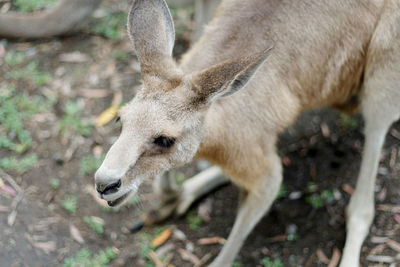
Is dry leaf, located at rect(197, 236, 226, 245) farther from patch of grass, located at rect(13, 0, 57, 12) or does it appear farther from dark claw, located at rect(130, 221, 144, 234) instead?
patch of grass, located at rect(13, 0, 57, 12)

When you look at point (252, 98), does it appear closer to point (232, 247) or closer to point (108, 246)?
point (232, 247)

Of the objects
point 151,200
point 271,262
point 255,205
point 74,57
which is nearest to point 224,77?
point 255,205

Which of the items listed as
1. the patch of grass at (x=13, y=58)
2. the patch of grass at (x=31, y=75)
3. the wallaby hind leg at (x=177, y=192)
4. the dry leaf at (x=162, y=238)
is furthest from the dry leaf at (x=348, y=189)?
the patch of grass at (x=13, y=58)

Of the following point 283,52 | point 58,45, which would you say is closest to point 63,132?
point 58,45

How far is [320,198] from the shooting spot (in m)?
4.16

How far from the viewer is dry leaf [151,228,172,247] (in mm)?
3998

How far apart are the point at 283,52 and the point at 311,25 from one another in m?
0.23

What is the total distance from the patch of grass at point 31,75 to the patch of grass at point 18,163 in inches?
31.0

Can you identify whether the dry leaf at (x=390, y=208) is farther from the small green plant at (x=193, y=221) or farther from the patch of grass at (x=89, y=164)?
the patch of grass at (x=89, y=164)

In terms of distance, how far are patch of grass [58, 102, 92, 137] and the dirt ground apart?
0.02 meters

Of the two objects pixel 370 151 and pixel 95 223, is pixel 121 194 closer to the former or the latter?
pixel 95 223

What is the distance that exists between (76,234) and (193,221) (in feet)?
2.69

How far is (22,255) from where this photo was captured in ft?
12.2

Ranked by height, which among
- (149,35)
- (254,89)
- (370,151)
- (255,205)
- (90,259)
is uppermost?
(149,35)
